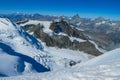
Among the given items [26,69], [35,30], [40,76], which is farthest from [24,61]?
[35,30]

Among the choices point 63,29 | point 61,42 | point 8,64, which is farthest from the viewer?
point 63,29

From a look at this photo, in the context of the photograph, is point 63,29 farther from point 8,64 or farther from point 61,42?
point 8,64

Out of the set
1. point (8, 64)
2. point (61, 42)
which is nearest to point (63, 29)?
point (61, 42)

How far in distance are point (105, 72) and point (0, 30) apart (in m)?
44.9

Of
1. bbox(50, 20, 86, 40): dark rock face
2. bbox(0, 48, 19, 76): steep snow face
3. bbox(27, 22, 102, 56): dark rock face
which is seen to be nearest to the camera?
bbox(0, 48, 19, 76): steep snow face

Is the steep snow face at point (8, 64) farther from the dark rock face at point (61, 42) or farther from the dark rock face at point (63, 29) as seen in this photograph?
the dark rock face at point (63, 29)

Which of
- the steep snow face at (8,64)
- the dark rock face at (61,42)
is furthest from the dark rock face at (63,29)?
the steep snow face at (8,64)

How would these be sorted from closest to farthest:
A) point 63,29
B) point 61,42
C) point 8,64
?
1. point 8,64
2. point 61,42
3. point 63,29

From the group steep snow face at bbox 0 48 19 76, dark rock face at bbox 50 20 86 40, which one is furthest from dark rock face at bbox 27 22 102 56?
steep snow face at bbox 0 48 19 76

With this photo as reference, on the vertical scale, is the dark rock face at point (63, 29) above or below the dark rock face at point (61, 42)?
above

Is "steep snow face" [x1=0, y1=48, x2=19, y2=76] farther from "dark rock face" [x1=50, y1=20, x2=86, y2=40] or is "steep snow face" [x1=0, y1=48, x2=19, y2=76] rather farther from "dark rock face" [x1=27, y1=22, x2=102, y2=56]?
"dark rock face" [x1=50, y1=20, x2=86, y2=40]

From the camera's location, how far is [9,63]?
1596 inches

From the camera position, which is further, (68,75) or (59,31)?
(59,31)

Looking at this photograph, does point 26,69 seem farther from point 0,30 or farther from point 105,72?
point 105,72
